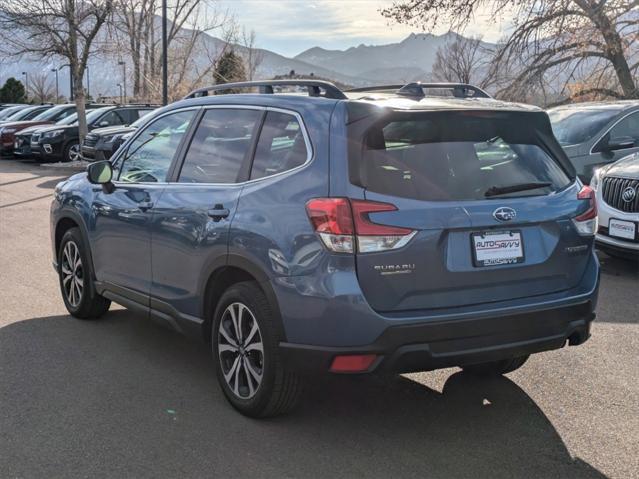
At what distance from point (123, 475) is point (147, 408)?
77 centimetres

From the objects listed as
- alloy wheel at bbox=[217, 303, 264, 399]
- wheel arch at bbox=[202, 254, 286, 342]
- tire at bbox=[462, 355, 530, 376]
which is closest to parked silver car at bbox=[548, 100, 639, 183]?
tire at bbox=[462, 355, 530, 376]

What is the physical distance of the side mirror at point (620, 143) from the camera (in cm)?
931

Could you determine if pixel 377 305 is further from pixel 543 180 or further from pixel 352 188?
pixel 543 180

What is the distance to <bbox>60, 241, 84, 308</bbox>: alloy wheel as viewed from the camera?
18.9ft

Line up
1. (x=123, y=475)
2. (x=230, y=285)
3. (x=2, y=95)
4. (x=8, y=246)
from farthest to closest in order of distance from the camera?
(x=2, y=95), (x=8, y=246), (x=230, y=285), (x=123, y=475)

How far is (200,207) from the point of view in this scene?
417 centimetres

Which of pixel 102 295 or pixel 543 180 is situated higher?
pixel 543 180

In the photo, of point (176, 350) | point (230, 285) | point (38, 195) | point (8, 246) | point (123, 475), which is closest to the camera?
point (123, 475)

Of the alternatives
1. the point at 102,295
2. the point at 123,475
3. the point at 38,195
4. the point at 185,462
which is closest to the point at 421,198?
the point at 185,462

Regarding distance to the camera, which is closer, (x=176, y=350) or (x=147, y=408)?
(x=147, y=408)

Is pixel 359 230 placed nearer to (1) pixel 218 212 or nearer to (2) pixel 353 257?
(2) pixel 353 257

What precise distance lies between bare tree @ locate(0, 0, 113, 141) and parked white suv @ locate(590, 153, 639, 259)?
1571 cm

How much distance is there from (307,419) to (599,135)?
23.4 ft

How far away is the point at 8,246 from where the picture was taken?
29.2 ft
